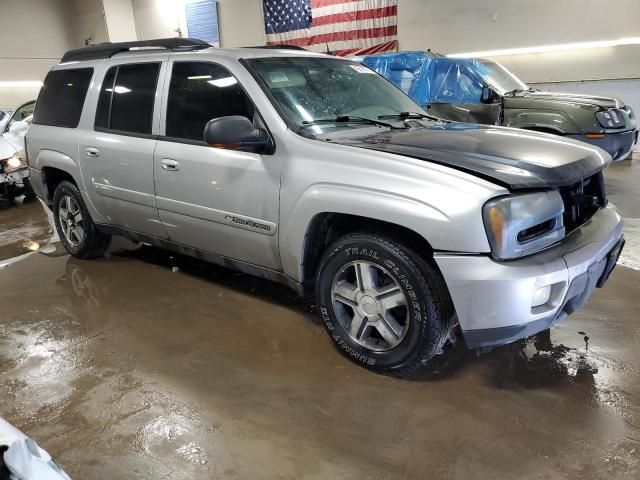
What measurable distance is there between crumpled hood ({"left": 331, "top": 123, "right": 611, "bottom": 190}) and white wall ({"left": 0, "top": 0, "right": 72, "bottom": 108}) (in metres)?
19.1

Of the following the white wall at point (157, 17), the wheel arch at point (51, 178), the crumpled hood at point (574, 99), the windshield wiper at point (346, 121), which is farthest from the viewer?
the white wall at point (157, 17)

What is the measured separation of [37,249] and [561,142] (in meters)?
5.05

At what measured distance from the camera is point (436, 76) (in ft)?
27.0

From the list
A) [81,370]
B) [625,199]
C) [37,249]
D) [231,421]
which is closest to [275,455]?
[231,421]

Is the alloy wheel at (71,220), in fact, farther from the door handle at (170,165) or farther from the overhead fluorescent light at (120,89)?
the door handle at (170,165)

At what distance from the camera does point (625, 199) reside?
21.2ft

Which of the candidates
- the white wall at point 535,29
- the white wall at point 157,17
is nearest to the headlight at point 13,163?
the white wall at point 535,29

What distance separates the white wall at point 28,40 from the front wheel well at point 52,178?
51.9 ft

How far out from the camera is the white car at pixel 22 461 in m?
1.29

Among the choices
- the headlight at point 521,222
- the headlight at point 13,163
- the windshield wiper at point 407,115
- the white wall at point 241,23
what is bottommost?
the headlight at point 13,163

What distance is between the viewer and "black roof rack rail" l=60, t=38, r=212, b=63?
147 inches

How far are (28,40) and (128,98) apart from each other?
17852 mm

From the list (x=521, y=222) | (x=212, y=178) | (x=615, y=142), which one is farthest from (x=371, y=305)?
(x=615, y=142)

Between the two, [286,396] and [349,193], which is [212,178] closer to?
[349,193]
